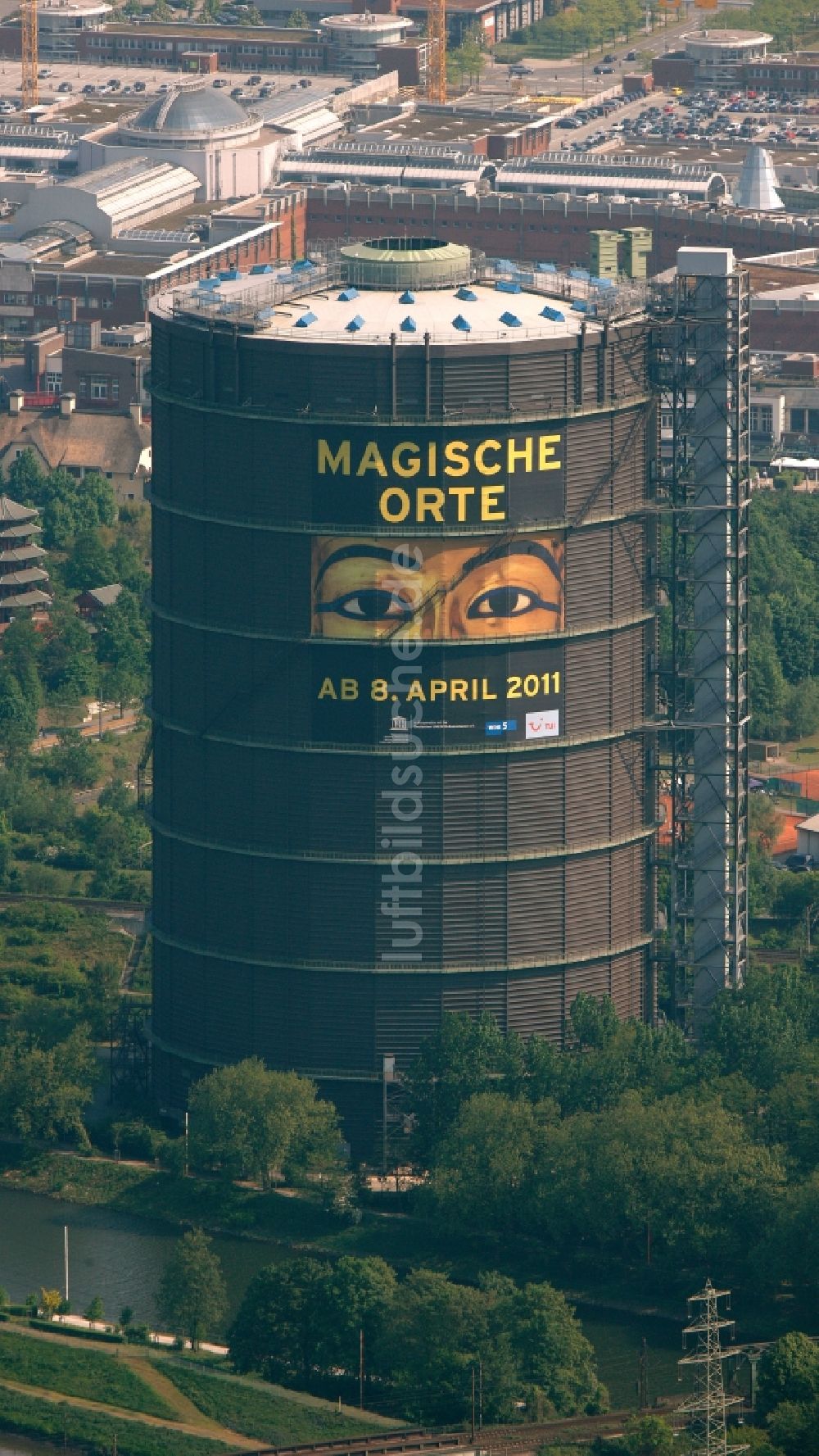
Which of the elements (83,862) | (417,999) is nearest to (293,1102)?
(417,999)

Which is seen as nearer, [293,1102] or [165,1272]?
[165,1272]

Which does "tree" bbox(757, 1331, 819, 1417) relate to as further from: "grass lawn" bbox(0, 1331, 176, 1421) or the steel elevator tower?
the steel elevator tower

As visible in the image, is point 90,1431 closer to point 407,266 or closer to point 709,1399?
point 709,1399

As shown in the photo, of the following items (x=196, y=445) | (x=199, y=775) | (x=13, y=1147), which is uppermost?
(x=196, y=445)

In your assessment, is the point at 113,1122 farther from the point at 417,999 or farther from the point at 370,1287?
the point at 370,1287

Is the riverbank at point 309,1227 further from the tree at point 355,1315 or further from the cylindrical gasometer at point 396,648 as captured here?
the tree at point 355,1315

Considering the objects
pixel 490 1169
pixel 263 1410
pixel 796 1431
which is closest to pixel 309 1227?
pixel 490 1169

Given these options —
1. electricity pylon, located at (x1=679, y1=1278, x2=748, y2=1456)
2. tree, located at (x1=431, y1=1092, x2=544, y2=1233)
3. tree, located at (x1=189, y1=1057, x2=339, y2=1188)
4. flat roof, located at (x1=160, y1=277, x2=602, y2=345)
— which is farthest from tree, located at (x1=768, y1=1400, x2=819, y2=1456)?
flat roof, located at (x1=160, y1=277, x2=602, y2=345)
